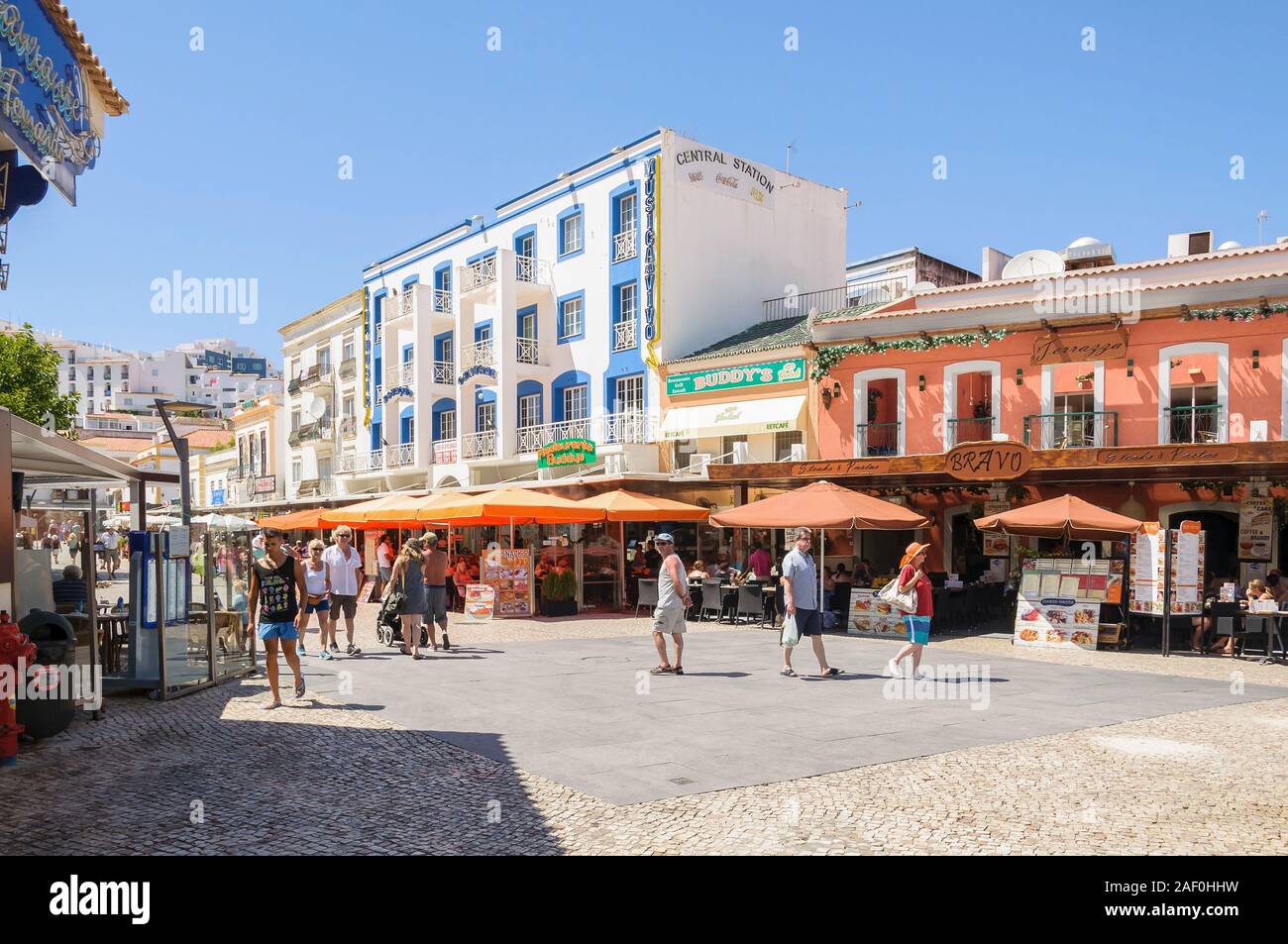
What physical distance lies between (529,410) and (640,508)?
11.1 metres

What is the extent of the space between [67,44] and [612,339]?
823 inches

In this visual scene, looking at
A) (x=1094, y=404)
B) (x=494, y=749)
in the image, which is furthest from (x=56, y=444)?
(x=1094, y=404)

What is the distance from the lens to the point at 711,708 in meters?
10.1

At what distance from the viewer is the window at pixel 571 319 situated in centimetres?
2973

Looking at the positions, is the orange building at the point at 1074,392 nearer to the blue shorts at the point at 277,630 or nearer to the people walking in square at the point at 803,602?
the people walking in square at the point at 803,602

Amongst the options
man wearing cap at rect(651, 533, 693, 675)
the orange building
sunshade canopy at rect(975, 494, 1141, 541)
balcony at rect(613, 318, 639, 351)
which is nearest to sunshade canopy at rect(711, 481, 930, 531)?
sunshade canopy at rect(975, 494, 1141, 541)

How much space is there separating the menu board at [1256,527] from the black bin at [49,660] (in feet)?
59.8

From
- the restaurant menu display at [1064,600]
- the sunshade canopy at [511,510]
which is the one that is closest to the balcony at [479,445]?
the sunshade canopy at [511,510]

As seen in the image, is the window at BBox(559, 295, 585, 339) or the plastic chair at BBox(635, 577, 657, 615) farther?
the window at BBox(559, 295, 585, 339)

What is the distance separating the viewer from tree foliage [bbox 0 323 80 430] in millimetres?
27308

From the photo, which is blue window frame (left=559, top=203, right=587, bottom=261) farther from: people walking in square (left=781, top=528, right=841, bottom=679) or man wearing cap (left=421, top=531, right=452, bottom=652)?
people walking in square (left=781, top=528, right=841, bottom=679)

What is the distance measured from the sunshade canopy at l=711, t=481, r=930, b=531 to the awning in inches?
203

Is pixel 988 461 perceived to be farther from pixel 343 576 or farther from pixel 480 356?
pixel 480 356

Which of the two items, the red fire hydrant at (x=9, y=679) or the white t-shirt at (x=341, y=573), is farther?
the white t-shirt at (x=341, y=573)
